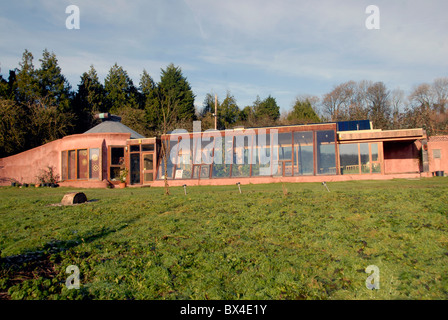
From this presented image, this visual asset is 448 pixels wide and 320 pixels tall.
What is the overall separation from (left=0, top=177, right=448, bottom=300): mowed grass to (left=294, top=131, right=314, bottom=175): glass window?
10.9 metres

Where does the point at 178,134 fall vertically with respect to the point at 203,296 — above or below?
above

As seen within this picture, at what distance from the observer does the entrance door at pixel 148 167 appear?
80.7ft

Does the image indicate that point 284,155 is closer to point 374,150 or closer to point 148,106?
point 374,150

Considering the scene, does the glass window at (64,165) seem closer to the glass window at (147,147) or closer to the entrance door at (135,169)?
the entrance door at (135,169)

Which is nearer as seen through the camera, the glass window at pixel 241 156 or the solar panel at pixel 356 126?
the glass window at pixel 241 156

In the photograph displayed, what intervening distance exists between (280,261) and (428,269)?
6.99ft

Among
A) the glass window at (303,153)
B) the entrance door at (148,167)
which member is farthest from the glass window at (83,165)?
the glass window at (303,153)

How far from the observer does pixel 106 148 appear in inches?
1024

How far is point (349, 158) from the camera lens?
822 inches

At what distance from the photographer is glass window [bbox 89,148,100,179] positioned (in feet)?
84.2

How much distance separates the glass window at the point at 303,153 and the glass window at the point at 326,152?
1.38 feet
